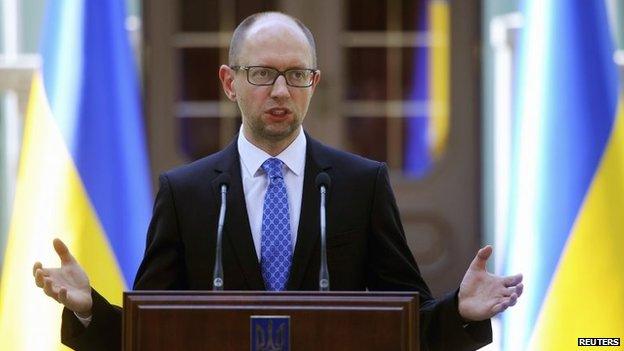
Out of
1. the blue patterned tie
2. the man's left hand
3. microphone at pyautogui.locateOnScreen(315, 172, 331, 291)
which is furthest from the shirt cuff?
the man's left hand

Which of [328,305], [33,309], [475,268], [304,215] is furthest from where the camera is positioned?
[33,309]

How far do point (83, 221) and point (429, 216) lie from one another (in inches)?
90.7

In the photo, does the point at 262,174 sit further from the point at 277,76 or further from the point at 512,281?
the point at 512,281

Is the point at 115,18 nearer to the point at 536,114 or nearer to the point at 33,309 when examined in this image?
the point at 33,309

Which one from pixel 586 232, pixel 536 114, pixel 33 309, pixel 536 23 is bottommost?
pixel 33 309

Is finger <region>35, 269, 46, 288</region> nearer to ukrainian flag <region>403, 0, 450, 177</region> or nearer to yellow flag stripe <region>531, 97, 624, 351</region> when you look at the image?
yellow flag stripe <region>531, 97, 624, 351</region>

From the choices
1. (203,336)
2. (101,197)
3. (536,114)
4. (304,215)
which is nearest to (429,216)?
(536,114)

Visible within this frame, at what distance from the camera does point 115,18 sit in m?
4.47

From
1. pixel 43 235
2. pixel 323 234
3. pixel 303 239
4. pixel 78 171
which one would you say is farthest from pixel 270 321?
pixel 78 171

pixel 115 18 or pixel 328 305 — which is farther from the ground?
pixel 115 18

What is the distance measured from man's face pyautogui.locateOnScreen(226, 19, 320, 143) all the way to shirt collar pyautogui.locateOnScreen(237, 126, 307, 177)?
0.08 meters

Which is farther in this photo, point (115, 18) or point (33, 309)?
point (115, 18)

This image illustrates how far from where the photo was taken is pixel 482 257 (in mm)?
2156

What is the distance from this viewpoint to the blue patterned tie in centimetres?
237
